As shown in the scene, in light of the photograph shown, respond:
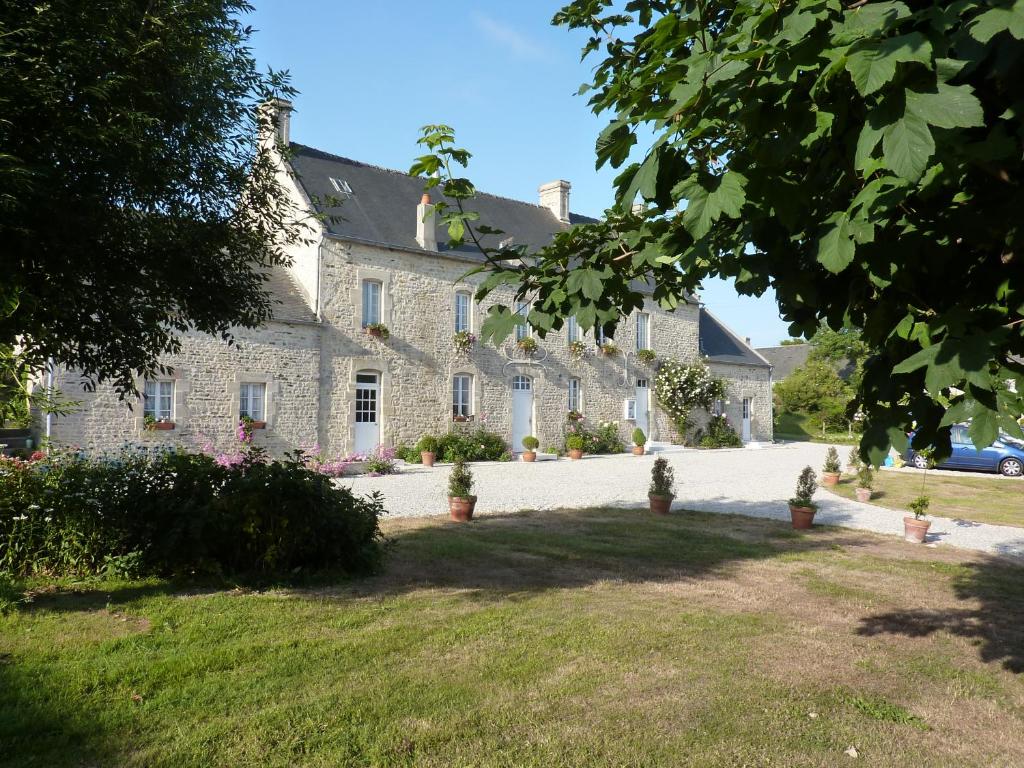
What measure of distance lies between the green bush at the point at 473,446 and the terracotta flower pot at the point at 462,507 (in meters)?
9.28

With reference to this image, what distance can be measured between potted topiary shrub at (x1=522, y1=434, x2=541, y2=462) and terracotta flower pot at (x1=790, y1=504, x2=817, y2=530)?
1086cm

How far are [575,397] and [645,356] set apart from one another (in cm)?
353

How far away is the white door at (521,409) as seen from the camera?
21.6 metres

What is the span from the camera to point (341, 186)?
19.4 m

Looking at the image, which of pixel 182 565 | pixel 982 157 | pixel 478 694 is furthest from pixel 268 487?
pixel 982 157

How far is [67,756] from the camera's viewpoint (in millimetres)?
3070

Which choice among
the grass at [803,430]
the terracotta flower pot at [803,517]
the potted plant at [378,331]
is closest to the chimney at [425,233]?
the potted plant at [378,331]

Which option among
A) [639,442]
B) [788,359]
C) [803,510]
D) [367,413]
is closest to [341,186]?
[367,413]

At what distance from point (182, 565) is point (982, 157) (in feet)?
20.2

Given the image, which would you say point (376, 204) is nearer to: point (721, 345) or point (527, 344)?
point (527, 344)

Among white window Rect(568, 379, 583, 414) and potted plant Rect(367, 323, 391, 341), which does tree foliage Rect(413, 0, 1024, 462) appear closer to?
potted plant Rect(367, 323, 391, 341)

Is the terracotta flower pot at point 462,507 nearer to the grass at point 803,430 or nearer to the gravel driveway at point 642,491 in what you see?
the gravel driveway at point 642,491

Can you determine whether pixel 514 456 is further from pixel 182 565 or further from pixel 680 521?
pixel 182 565

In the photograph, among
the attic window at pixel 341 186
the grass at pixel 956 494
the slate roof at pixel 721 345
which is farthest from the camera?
the slate roof at pixel 721 345
